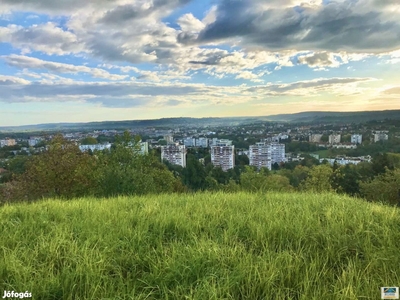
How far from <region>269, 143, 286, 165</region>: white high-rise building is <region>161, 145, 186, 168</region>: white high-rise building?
14.3 metres

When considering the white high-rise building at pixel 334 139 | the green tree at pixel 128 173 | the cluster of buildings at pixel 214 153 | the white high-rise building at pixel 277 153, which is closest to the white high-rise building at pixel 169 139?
the cluster of buildings at pixel 214 153

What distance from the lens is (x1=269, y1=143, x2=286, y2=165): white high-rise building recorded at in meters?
44.3

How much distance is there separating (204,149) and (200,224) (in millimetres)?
45008

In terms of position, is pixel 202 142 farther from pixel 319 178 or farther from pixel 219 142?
pixel 319 178

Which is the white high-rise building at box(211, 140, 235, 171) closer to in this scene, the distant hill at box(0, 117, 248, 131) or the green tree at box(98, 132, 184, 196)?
the distant hill at box(0, 117, 248, 131)

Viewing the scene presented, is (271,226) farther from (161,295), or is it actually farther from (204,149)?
(204,149)

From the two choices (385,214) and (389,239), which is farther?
(385,214)

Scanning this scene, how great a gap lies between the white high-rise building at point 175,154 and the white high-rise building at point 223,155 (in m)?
5.79

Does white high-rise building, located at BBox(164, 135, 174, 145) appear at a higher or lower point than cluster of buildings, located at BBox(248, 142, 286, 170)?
higher

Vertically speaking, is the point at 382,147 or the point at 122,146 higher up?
the point at 122,146

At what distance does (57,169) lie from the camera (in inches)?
479

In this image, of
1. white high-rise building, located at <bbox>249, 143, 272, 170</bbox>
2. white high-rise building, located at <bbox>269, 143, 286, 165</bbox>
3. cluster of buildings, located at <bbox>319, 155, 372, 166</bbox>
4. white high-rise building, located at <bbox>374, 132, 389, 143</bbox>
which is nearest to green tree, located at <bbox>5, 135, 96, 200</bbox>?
white high-rise building, located at <bbox>249, 143, 272, 170</bbox>

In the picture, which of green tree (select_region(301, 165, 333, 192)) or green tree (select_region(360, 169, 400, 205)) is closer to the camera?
green tree (select_region(360, 169, 400, 205))

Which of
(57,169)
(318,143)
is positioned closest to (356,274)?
(57,169)
